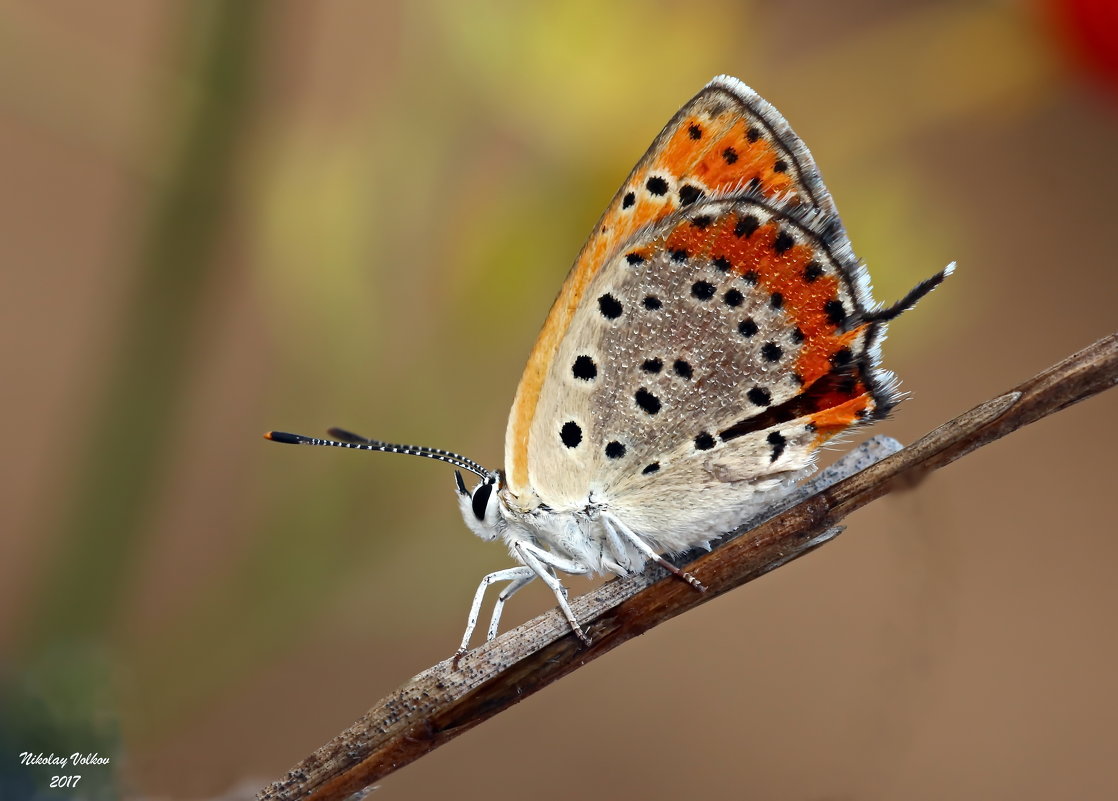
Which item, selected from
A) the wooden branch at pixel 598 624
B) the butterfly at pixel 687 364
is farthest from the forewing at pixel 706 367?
the wooden branch at pixel 598 624

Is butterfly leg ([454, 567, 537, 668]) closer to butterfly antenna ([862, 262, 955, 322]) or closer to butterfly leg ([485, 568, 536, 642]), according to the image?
butterfly leg ([485, 568, 536, 642])

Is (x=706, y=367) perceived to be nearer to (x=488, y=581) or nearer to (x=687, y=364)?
(x=687, y=364)

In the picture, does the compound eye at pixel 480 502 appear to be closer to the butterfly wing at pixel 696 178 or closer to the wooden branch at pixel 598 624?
the butterfly wing at pixel 696 178

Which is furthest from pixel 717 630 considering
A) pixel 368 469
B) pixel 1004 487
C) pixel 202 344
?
pixel 202 344

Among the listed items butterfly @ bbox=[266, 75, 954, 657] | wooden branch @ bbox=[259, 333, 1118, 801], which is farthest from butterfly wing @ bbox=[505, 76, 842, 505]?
wooden branch @ bbox=[259, 333, 1118, 801]

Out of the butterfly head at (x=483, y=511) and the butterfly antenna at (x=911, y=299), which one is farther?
the butterfly head at (x=483, y=511)

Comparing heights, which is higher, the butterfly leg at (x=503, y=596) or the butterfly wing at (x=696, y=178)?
the butterfly wing at (x=696, y=178)

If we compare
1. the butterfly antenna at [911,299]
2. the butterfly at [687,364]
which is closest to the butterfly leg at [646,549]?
the butterfly at [687,364]

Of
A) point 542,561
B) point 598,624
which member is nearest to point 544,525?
point 542,561

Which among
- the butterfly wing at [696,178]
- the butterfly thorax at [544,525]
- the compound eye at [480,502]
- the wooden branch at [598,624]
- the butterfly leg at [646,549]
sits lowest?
the wooden branch at [598,624]
